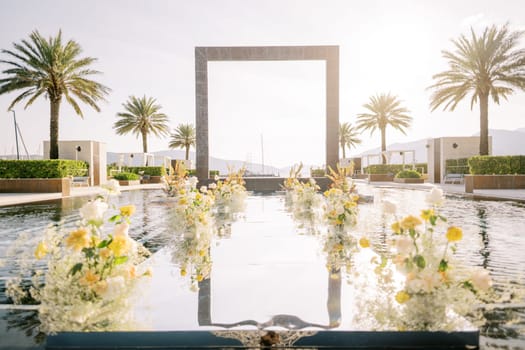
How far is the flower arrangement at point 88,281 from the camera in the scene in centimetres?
251

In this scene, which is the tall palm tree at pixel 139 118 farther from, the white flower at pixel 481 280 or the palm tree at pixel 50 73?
the white flower at pixel 481 280

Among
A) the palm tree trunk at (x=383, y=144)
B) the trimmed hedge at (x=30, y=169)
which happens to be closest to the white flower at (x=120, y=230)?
the trimmed hedge at (x=30, y=169)

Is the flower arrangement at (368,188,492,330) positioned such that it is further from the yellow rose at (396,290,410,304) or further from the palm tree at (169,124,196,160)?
the palm tree at (169,124,196,160)

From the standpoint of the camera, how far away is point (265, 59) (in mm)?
19016

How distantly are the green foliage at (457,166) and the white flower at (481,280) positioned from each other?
27526mm

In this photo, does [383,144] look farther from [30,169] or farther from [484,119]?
[30,169]

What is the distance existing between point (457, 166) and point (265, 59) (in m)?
17.4

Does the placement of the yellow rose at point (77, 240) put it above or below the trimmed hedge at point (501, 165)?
below

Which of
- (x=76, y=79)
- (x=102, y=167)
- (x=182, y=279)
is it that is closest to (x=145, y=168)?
(x=102, y=167)

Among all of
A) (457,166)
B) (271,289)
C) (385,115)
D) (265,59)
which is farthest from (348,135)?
(271,289)

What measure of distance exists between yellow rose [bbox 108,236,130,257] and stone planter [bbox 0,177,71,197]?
64.9ft

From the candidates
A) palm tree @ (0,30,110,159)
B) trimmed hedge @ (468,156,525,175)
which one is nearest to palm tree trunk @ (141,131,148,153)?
palm tree @ (0,30,110,159)

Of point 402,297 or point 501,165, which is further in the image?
point 501,165

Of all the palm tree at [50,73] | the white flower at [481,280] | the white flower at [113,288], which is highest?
the palm tree at [50,73]
